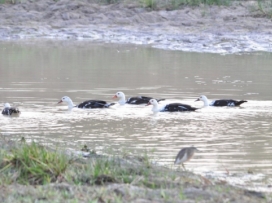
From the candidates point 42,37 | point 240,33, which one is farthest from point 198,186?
point 42,37

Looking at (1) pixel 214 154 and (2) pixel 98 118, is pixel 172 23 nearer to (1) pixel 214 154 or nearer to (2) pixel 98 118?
(2) pixel 98 118

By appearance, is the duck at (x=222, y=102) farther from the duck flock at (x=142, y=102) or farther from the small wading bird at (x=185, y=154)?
the small wading bird at (x=185, y=154)

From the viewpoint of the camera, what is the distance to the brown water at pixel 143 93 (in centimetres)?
962

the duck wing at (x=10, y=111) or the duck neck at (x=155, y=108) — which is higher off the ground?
the duck wing at (x=10, y=111)

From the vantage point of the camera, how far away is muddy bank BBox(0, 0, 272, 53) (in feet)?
74.6

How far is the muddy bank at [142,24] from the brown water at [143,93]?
1.46 meters

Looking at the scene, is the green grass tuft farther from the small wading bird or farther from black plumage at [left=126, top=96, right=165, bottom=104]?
black plumage at [left=126, top=96, right=165, bottom=104]

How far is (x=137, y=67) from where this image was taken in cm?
1812

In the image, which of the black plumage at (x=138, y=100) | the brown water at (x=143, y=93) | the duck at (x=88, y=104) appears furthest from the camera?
the black plumage at (x=138, y=100)

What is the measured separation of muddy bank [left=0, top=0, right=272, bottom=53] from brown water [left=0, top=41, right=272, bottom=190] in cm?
146

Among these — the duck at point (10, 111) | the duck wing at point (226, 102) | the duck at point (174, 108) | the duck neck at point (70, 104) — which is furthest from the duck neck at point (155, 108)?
the duck at point (10, 111)

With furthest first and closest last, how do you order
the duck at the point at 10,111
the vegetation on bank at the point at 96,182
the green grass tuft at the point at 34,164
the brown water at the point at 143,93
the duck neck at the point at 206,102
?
1. the duck neck at the point at 206,102
2. the duck at the point at 10,111
3. the brown water at the point at 143,93
4. the green grass tuft at the point at 34,164
5. the vegetation on bank at the point at 96,182

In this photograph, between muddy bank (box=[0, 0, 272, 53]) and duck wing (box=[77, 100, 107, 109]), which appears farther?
muddy bank (box=[0, 0, 272, 53])

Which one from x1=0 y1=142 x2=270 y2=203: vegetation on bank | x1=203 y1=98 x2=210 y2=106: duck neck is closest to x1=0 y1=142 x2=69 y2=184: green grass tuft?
x1=0 y1=142 x2=270 y2=203: vegetation on bank
